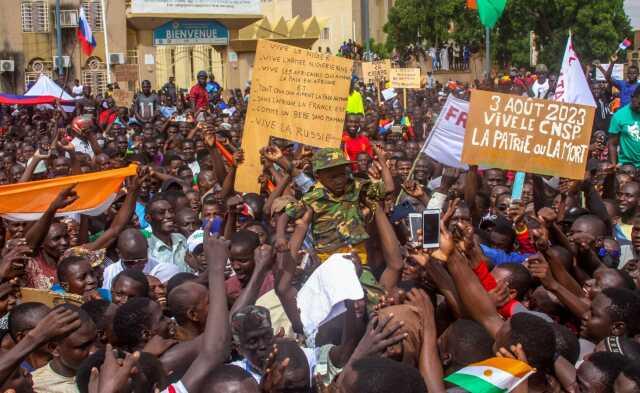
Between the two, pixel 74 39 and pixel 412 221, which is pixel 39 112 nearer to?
pixel 74 39

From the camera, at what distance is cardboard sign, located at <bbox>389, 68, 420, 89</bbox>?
55.4 ft

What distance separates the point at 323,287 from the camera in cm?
442

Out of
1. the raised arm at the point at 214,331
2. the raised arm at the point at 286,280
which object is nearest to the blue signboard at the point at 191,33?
the raised arm at the point at 286,280

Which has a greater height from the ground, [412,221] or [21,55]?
[21,55]

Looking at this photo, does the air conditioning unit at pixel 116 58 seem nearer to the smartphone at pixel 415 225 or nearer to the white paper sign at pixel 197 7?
the white paper sign at pixel 197 7

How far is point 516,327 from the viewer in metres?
3.77

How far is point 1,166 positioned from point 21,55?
24.3 metres

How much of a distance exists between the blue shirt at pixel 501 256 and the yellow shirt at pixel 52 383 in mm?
2855

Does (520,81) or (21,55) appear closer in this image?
(520,81)

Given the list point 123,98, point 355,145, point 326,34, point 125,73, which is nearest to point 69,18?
point 125,73

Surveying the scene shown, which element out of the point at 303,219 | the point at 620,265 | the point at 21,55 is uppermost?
the point at 21,55

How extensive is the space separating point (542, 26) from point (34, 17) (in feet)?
61.0

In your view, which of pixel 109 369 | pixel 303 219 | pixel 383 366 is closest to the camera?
pixel 383 366

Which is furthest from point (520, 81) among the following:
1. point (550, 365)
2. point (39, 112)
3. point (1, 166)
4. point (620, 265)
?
point (550, 365)
